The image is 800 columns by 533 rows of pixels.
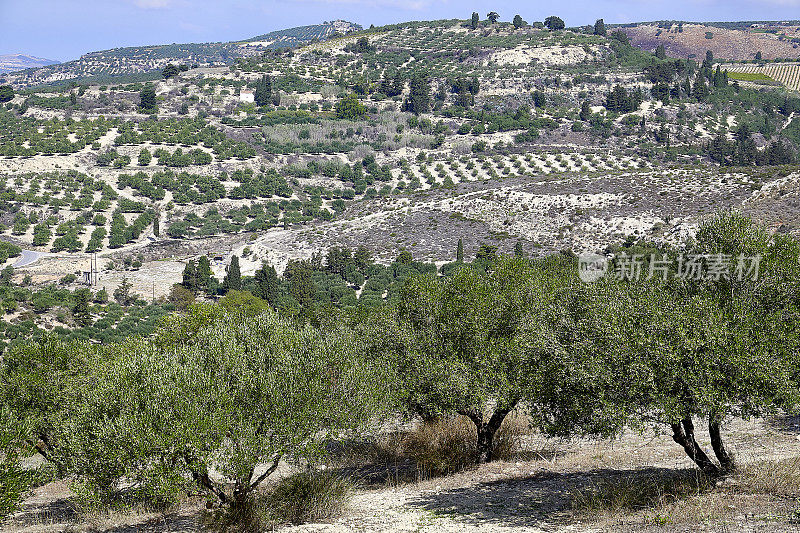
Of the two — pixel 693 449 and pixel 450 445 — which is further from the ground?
pixel 693 449

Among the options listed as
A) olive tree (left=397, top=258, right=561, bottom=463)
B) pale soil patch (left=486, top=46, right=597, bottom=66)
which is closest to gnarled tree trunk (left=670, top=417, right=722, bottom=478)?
olive tree (left=397, top=258, right=561, bottom=463)

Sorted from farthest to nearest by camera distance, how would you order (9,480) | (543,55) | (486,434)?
(543,55) → (486,434) → (9,480)

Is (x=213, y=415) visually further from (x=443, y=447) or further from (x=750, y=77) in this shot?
(x=750, y=77)

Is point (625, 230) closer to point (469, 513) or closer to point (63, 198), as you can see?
point (469, 513)

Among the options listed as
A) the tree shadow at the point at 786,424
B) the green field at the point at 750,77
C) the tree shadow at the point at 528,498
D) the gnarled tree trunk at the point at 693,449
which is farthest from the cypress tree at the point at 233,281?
the green field at the point at 750,77

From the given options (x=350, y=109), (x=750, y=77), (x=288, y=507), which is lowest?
(x=288, y=507)

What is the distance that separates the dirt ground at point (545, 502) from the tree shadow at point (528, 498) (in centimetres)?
3

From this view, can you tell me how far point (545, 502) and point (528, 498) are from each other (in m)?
0.70

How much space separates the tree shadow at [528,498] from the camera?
19.4 metres

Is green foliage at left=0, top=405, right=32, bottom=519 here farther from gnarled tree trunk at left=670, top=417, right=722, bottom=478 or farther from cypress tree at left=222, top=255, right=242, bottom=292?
cypress tree at left=222, top=255, right=242, bottom=292

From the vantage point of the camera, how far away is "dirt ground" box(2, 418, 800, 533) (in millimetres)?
17031

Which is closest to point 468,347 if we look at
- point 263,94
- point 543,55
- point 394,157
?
point 394,157

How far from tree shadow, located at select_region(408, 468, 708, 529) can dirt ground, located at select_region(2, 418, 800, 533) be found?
0.10 feet

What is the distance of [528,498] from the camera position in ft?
69.9
